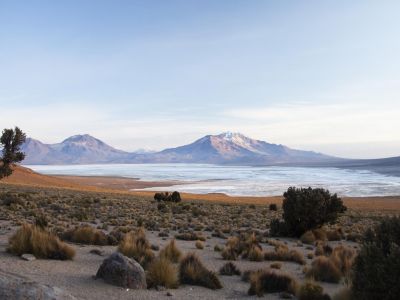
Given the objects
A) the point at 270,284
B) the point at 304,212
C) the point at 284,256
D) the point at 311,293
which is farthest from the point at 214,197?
the point at 311,293

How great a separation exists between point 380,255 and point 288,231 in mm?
13819

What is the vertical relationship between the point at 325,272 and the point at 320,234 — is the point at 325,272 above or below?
above

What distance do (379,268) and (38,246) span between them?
24.7ft

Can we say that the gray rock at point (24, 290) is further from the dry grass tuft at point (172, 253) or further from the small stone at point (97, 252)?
the small stone at point (97, 252)

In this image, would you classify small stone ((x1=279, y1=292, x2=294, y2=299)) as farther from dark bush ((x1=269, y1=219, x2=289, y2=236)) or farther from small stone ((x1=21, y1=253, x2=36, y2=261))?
dark bush ((x1=269, y1=219, x2=289, y2=236))

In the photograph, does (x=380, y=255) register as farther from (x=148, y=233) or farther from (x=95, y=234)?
(x=148, y=233)

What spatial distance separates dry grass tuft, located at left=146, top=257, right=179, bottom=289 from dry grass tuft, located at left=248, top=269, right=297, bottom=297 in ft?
4.89

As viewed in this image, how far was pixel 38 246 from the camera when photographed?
→ 1095cm

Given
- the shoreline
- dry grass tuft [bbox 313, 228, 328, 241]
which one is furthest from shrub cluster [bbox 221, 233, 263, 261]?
the shoreline

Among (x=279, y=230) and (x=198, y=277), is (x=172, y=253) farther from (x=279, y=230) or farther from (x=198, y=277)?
(x=279, y=230)

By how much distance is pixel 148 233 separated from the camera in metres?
18.5

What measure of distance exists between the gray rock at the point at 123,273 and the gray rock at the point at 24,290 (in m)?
2.48

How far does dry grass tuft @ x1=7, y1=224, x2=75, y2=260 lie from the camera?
10906 millimetres

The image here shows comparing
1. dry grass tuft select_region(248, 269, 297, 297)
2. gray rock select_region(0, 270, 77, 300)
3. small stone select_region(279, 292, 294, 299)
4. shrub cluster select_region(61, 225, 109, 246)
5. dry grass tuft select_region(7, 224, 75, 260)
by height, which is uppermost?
gray rock select_region(0, 270, 77, 300)
